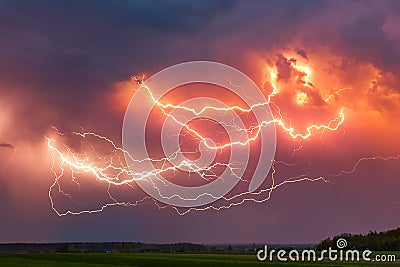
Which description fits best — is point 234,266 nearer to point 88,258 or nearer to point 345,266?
point 345,266

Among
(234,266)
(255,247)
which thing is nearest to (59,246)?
(255,247)

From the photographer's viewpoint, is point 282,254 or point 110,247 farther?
point 110,247

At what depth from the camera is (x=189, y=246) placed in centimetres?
8425

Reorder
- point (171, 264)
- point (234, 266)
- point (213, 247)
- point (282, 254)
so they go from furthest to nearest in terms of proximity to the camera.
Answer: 1. point (213, 247)
2. point (282, 254)
3. point (171, 264)
4. point (234, 266)

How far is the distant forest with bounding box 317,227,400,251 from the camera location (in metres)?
71.4

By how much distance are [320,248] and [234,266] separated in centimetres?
3422

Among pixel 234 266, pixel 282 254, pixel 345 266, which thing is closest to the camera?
pixel 345 266

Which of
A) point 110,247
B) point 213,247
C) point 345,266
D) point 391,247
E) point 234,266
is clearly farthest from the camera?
point 110,247

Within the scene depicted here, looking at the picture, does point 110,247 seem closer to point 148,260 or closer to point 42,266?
point 148,260

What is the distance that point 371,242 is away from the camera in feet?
241

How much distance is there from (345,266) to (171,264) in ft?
47.9

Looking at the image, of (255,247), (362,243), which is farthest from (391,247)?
(255,247)

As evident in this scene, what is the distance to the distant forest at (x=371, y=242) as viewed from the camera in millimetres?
71438

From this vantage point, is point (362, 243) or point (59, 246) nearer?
point (362, 243)
